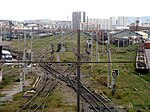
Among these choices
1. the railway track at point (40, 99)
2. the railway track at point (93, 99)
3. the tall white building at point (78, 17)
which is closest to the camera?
the railway track at point (93, 99)

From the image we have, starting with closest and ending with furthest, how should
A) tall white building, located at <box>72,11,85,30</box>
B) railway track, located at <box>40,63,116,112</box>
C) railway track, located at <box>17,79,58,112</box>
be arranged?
railway track, located at <box>40,63,116,112</box>
railway track, located at <box>17,79,58,112</box>
tall white building, located at <box>72,11,85,30</box>

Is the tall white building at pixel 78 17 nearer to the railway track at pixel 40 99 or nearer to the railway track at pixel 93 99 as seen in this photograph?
the railway track at pixel 93 99

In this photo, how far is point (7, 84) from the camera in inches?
461

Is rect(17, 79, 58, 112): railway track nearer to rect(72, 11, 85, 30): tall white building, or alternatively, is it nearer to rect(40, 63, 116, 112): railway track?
rect(40, 63, 116, 112): railway track

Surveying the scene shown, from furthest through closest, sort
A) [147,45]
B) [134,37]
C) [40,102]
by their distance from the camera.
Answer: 1. [134,37]
2. [147,45]
3. [40,102]

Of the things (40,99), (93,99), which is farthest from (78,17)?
(93,99)

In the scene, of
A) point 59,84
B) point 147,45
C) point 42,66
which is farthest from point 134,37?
point 59,84

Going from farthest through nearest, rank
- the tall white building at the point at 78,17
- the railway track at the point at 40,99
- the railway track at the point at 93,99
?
the tall white building at the point at 78,17 < the railway track at the point at 40,99 < the railway track at the point at 93,99

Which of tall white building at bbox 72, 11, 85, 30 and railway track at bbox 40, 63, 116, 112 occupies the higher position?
tall white building at bbox 72, 11, 85, 30

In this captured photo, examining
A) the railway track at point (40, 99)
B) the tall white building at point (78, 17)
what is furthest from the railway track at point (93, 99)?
the tall white building at point (78, 17)

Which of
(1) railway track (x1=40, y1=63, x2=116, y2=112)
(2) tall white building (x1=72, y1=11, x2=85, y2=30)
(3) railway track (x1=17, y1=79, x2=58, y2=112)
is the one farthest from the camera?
(2) tall white building (x1=72, y1=11, x2=85, y2=30)

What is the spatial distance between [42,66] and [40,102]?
7180 mm

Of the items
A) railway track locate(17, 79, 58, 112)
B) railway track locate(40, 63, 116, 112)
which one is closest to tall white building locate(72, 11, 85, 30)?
railway track locate(40, 63, 116, 112)

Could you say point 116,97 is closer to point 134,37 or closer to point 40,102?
point 40,102
